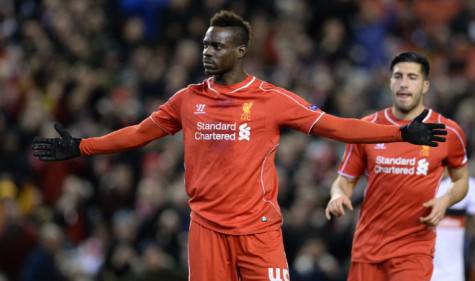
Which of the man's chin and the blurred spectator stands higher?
the man's chin

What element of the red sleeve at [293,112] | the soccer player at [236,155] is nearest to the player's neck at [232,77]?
the soccer player at [236,155]

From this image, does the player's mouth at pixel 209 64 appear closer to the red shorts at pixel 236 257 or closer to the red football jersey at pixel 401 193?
the red shorts at pixel 236 257

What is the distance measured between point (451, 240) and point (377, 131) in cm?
216

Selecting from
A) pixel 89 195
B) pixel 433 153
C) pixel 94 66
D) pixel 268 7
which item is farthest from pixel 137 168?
pixel 433 153

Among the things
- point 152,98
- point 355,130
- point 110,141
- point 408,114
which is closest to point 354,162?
point 408,114

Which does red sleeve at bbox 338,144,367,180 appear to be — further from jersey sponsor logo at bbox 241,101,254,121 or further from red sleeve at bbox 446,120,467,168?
jersey sponsor logo at bbox 241,101,254,121

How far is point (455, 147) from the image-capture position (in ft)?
29.1

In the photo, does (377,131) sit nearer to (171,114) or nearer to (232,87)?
(232,87)

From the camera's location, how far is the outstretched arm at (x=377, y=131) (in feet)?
25.2

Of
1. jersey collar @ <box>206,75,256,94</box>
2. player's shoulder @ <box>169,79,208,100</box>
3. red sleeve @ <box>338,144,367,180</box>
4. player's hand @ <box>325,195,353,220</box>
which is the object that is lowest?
player's hand @ <box>325,195,353,220</box>

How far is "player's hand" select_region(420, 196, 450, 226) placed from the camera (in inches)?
333

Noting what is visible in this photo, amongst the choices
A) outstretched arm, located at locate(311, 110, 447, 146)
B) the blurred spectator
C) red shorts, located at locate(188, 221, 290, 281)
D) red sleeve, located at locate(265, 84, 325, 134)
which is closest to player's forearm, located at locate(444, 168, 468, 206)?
outstretched arm, located at locate(311, 110, 447, 146)

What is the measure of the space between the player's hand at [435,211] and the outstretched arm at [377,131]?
31.6 inches

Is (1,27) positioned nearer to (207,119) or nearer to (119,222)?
(119,222)
